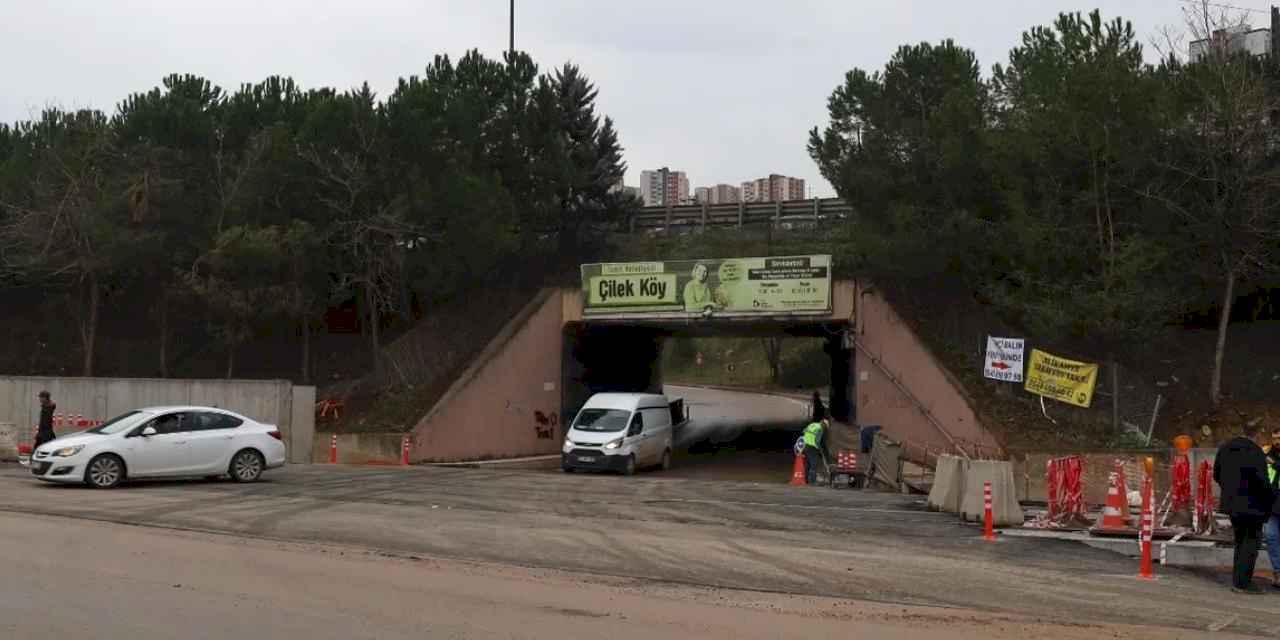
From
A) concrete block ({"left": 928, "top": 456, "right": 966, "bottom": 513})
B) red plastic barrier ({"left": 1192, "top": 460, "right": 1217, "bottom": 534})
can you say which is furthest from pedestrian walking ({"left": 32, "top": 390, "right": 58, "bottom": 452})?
red plastic barrier ({"left": 1192, "top": 460, "right": 1217, "bottom": 534})

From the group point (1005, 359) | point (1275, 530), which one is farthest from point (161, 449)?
point (1005, 359)

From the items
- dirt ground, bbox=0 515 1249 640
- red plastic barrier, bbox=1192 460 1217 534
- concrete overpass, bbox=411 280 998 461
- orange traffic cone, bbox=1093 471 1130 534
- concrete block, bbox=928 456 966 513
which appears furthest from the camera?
concrete overpass, bbox=411 280 998 461

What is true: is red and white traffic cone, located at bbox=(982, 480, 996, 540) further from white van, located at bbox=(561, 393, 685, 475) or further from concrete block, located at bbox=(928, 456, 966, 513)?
white van, located at bbox=(561, 393, 685, 475)

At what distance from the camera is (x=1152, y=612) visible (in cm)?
1063

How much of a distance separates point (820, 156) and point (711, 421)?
859 inches

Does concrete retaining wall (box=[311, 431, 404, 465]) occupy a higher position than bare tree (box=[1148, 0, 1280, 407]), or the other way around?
bare tree (box=[1148, 0, 1280, 407])

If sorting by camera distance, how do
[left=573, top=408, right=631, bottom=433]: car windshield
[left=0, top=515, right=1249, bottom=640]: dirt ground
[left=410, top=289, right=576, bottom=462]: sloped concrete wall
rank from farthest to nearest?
1. [left=410, top=289, right=576, bottom=462]: sloped concrete wall
2. [left=573, top=408, right=631, bottom=433]: car windshield
3. [left=0, top=515, right=1249, bottom=640]: dirt ground

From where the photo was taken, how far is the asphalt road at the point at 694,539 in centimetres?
1120

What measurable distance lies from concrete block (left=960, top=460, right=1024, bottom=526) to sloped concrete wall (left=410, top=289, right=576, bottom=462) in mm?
18067

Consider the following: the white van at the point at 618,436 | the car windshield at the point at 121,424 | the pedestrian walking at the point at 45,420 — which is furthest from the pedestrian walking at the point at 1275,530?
the pedestrian walking at the point at 45,420

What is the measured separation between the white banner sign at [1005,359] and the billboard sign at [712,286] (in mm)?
5008

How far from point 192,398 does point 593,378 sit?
14.3 metres

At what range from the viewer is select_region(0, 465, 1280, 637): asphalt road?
36.8 feet

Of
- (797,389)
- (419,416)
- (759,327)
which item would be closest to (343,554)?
(419,416)
